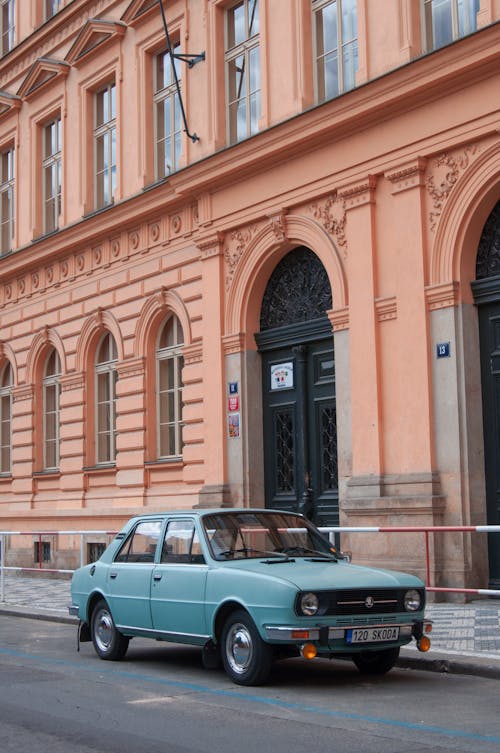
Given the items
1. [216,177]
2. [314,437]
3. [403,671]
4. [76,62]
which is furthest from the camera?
[76,62]

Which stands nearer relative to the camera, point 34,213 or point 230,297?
point 230,297

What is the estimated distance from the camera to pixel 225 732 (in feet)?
25.2

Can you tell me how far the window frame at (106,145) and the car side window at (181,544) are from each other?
1435cm

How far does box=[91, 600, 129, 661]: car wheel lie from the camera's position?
453 inches

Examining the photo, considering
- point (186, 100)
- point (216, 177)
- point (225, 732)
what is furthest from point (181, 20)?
point (225, 732)

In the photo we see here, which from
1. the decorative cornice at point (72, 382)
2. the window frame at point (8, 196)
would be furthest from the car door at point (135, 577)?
the window frame at point (8, 196)

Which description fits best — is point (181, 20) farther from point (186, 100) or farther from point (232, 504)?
point (232, 504)

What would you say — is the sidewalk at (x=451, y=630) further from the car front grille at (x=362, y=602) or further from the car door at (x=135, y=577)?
the car door at (x=135, y=577)

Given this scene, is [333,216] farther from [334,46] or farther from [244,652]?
[244,652]

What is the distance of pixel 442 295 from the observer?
15906 millimetres

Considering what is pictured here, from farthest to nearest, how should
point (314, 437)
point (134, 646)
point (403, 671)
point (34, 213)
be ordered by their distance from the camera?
point (34, 213)
point (314, 437)
point (134, 646)
point (403, 671)

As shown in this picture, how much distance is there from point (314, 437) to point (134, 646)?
264 inches

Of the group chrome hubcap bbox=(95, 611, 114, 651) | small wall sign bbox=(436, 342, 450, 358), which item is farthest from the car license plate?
small wall sign bbox=(436, 342, 450, 358)

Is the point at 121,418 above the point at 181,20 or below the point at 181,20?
below
